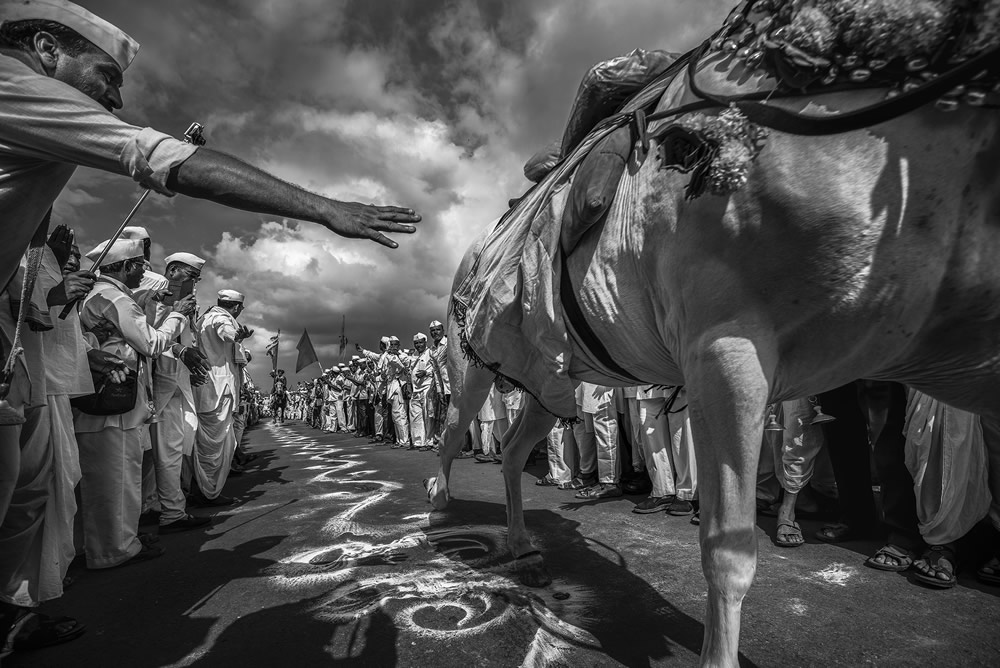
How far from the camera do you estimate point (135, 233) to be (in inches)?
168

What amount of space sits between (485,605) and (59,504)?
244 cm

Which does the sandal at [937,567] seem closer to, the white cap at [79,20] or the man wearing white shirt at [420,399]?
the white cap at [79,20]

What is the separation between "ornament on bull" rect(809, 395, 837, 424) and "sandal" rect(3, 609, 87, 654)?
477 cm

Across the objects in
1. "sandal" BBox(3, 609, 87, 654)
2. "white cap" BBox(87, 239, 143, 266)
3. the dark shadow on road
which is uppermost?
"white cap" BBox(87, 239, 143, 266)

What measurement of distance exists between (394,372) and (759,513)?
11.9 metres

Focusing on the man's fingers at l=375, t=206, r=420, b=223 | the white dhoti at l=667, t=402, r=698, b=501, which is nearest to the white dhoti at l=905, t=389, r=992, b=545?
the white dhoti at l=667, t=402, r=698, b=501

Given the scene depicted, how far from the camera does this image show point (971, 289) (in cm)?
122

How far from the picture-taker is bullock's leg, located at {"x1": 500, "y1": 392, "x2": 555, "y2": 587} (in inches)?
119

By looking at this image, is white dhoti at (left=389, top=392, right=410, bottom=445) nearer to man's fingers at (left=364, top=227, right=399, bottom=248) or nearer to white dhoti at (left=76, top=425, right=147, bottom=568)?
white dhoti at (left=76, top=425, right=147, bottom=568)

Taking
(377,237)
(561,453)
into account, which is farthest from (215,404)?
(377,237)

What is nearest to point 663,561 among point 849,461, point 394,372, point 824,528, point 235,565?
point 824,528

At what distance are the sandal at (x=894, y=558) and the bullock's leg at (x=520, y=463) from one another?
1.97 metres

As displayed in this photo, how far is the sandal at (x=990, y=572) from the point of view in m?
2.60

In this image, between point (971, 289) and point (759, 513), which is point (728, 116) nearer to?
point (971, 289)
